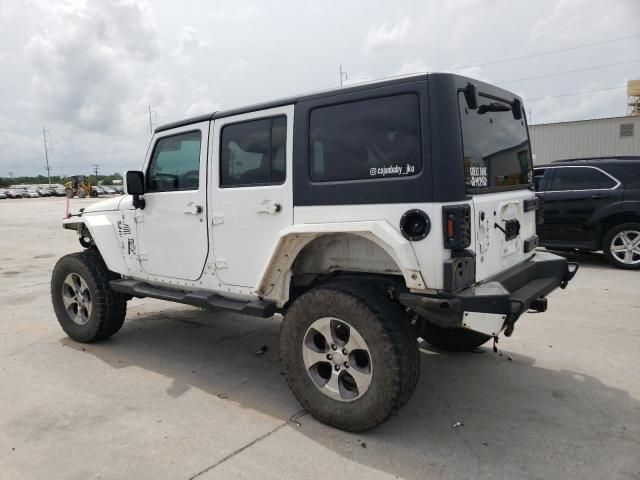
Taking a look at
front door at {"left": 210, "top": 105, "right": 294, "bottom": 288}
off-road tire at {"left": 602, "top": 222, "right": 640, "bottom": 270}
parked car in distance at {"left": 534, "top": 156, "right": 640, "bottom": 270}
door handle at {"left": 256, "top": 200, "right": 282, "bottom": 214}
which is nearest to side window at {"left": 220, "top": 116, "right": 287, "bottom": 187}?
front door at {"left": 210, "top": 105, "right": 294, "bottom": 288}

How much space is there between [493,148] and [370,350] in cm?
160

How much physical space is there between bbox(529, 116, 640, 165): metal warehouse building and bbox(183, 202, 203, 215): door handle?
1995 cm

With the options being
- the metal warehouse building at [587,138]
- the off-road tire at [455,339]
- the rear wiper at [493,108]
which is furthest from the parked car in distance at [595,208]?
the metal warehouse building at [587,138]

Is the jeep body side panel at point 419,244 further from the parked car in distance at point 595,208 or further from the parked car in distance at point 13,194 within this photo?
the parked car in distance at point 13,194

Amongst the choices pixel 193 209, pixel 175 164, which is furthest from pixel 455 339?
pixel 175 164

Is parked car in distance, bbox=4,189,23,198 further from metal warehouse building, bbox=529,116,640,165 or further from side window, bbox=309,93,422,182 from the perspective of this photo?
side window, bbox=309,93,422,182

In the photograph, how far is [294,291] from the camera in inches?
146

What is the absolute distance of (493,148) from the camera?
3.30 meters

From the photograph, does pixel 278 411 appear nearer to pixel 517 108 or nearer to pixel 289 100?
pixel 289 100

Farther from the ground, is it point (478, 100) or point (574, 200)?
point (478, 100)

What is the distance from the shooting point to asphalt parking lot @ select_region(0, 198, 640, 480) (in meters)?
2.77

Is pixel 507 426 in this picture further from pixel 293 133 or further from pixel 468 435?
pixel 293 133

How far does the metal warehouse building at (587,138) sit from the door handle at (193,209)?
19954mm

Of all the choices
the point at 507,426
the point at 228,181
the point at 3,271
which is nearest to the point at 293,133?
the point at 228,181
